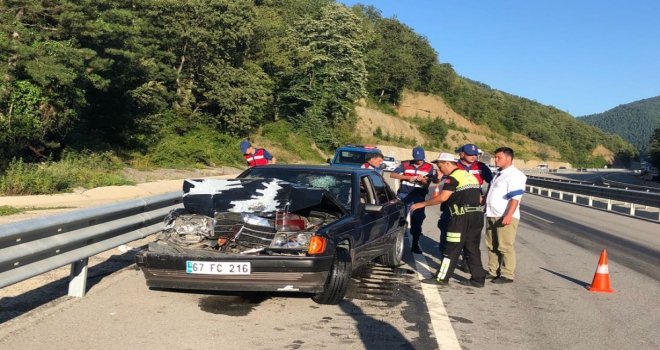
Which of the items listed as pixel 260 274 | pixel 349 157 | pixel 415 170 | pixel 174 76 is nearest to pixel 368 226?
pixel 260 274

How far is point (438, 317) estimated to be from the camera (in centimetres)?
597

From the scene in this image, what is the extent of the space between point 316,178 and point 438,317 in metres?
2.51

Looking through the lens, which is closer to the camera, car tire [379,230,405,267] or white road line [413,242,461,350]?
white road line [413,242,461,350]

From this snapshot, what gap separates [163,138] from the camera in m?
33.7

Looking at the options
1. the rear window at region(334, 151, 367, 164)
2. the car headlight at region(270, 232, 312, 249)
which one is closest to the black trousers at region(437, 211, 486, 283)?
the car headlight at region(270, 232, 312, 249)

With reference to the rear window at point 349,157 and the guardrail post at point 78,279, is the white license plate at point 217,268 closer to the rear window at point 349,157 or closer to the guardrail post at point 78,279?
the guardrail post at point 78,279

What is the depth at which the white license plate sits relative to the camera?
580 centimetres

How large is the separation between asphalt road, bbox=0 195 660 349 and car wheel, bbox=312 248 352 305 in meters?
0.10

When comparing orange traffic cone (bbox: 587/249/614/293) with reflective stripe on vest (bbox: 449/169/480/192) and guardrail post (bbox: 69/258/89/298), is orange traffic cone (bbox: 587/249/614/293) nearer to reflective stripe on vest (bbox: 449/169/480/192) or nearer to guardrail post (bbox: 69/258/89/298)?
reflective stripe on vest (bbox: 449/169/480/192)

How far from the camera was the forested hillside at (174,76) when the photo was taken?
19.1 m

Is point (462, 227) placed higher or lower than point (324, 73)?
lower

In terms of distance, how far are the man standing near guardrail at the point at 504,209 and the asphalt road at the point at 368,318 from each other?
0.31m

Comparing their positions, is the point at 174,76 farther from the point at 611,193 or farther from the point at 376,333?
the point at 376,333

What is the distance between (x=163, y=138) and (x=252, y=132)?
15.6 metres
